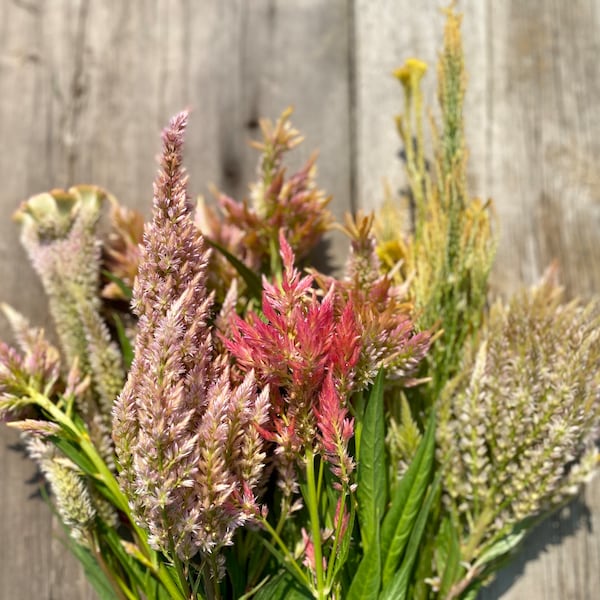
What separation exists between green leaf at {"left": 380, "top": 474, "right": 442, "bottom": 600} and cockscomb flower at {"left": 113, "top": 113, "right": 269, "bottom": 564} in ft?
0.89

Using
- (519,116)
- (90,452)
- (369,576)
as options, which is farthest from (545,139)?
(90,452)

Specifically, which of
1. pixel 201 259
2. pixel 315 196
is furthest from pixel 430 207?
pixel 201 259

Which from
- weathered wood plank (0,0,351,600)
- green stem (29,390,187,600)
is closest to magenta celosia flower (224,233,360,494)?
green stem (29,390,187,600)

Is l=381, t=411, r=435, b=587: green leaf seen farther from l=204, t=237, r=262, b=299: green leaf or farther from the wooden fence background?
the wooden fence background

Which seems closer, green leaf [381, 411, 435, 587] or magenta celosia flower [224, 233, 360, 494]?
magenta celosia flower [224, 233, 360, 494]

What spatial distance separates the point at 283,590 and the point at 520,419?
422mm

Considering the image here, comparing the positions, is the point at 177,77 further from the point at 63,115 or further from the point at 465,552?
the point at 465,552

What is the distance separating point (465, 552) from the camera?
38.4 inches

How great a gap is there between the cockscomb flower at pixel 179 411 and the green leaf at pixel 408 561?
0.27 metres

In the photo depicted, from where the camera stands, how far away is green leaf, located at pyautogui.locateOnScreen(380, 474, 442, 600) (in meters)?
0.89

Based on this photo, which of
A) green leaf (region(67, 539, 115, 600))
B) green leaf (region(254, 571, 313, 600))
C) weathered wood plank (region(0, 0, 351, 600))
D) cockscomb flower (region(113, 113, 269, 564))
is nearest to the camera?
cockscomb flower (region(113, 113, 269, 564))

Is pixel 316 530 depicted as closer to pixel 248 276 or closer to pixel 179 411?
pixel 179 411

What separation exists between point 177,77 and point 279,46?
22cm

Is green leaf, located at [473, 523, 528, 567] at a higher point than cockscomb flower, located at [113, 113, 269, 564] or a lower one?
lower
